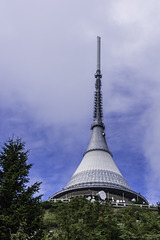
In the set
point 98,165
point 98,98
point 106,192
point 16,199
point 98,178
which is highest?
point 98,98

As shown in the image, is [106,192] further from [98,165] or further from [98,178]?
[98,165]

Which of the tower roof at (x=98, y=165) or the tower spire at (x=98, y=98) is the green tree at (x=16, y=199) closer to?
the tower roof at (x=98, y=165)

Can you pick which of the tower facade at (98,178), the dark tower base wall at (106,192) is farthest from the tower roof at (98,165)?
the dark tower base wall at (106,192)

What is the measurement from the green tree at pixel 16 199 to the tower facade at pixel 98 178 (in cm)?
3139

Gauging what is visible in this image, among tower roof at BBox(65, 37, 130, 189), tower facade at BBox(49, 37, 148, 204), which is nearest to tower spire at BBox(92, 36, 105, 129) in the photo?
tower roof at BBox(65, 37, 130, 189)

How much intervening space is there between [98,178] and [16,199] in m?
48.3

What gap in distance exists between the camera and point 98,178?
67000 millimetres

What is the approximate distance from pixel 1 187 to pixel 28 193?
212cm

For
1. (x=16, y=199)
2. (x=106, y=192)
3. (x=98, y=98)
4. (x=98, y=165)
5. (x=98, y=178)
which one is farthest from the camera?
(x=98, y=98)

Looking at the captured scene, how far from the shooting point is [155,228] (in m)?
17.3

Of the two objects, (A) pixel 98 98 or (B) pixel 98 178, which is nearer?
(B) pixel 98 178

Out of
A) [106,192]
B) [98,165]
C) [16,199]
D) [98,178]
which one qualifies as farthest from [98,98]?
[16,199]

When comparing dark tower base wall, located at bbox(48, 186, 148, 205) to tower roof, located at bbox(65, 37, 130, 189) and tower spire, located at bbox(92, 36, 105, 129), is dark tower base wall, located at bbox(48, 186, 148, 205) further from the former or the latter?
tower spire, located at bbox(92, 36, 105, 129)

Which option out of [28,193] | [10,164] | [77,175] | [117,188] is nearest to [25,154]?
[10,164]
